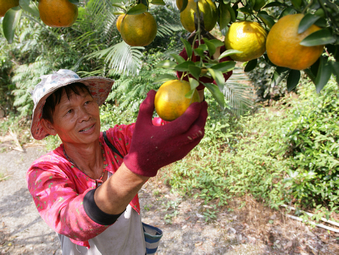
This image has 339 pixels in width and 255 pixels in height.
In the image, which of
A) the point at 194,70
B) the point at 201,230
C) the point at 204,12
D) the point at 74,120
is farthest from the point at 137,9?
the point at 201,230

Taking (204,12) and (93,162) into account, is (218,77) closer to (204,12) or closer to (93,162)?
(204,12)

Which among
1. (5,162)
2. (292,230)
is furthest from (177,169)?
(5,162)

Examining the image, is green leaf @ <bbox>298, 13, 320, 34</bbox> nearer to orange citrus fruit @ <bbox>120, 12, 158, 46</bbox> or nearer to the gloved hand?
the gloved hand

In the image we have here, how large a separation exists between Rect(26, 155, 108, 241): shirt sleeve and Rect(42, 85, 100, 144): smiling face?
17 cm

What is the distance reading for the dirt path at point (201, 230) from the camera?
2.55 meters

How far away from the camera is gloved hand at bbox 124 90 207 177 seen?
0.73m

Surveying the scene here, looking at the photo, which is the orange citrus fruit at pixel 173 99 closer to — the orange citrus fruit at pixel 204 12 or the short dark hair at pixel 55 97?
the orange citrus fruit at pixel 204 12

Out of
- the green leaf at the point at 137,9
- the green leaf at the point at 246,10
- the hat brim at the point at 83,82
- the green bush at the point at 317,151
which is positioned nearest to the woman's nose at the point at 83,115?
the hat brim at the point at 83,82

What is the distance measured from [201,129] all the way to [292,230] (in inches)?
98.7

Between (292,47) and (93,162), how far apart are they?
1.17 meters

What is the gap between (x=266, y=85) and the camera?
195 inches

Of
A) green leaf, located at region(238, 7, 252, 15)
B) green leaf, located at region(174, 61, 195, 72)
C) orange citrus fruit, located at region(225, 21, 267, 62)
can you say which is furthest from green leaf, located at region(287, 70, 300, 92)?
green leaf, located at region(174, 61, 195, 72)

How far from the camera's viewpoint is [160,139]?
0.76 m

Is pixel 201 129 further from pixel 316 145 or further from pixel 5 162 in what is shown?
pixel 5 162
